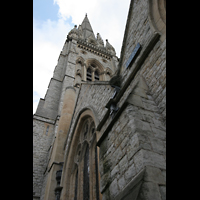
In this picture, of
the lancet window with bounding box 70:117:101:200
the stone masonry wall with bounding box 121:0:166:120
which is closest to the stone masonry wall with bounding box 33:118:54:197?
the lancet window with bounding box 70:117:101:200

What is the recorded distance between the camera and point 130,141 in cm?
274

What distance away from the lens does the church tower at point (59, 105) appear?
8.34 m

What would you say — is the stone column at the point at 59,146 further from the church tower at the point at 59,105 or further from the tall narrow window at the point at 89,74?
the tall narrow window at the point at 89,74

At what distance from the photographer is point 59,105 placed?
55.3 feet

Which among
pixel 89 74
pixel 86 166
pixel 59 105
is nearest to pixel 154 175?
pixel 86 166

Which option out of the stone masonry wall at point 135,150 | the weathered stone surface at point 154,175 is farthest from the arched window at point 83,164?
the weathered stone surface at point 154,175

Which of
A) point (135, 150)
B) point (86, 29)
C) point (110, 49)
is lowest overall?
point (135, 150)

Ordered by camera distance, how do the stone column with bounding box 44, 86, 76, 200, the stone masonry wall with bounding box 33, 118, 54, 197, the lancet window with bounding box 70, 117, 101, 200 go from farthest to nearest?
1. the stone masonry wall with bounding box 33, 118, 54, 197
2. the stone column with bounding box 44, 86, 76, 200
3. the lancet window with bounding box 70, 117, 101, 200

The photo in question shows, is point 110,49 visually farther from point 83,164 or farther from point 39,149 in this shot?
point 83,164

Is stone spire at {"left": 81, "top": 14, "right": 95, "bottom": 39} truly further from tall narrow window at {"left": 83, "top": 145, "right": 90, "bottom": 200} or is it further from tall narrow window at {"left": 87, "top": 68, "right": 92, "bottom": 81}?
tall narrow window at {"left": 83, "top": 145, "right": 90, "bottom": 200}

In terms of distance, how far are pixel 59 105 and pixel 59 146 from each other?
8.87 meters

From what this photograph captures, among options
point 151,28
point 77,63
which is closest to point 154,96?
point 151,28

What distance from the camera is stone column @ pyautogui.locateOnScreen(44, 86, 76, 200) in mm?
6914
